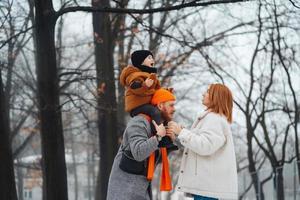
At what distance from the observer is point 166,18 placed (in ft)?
75.8

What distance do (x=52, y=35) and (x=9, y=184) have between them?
2217 millimetres

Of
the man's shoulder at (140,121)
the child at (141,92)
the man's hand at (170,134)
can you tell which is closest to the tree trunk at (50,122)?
the child at (141,92)

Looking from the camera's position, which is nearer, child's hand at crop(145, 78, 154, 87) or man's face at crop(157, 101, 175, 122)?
child's hand at crop(145, 78, 154, 87)

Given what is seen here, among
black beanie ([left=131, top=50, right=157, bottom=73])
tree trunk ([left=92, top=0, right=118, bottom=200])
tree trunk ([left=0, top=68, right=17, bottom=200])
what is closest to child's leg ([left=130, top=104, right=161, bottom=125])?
black beanie ([left=131, top=50, right=157, bottom=73])

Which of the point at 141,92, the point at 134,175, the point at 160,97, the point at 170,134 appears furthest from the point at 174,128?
the point at 134,175

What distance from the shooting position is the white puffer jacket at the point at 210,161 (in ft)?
18.2

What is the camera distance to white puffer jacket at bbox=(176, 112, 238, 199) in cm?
554

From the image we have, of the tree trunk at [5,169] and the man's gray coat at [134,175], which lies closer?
the man's gray coat at [134,175]

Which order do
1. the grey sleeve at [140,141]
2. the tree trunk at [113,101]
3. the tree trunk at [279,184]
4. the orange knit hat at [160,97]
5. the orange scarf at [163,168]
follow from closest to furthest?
the grey sleeve at [140,141] → the orange scarf at [163,168] → the orange knit hat at [160,97] → the tree trunk at [279,184] → the tree trunk at [113,101]

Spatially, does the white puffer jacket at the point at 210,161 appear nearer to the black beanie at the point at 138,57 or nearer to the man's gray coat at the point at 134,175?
the man's gray coat at the point at 134,175

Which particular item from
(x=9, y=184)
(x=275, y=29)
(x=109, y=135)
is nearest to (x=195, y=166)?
(x=9, y=184)

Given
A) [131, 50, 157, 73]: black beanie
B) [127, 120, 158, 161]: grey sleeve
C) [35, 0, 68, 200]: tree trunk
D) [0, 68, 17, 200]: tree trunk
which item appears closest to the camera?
[127, 120, 158, 161]: grey sleeve

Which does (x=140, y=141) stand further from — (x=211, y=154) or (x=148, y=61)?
(x=148, y=61)

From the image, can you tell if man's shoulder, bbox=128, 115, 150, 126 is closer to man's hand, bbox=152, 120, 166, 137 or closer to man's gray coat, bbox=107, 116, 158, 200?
man's gray coat, bbox=107, 116, 158, 200
